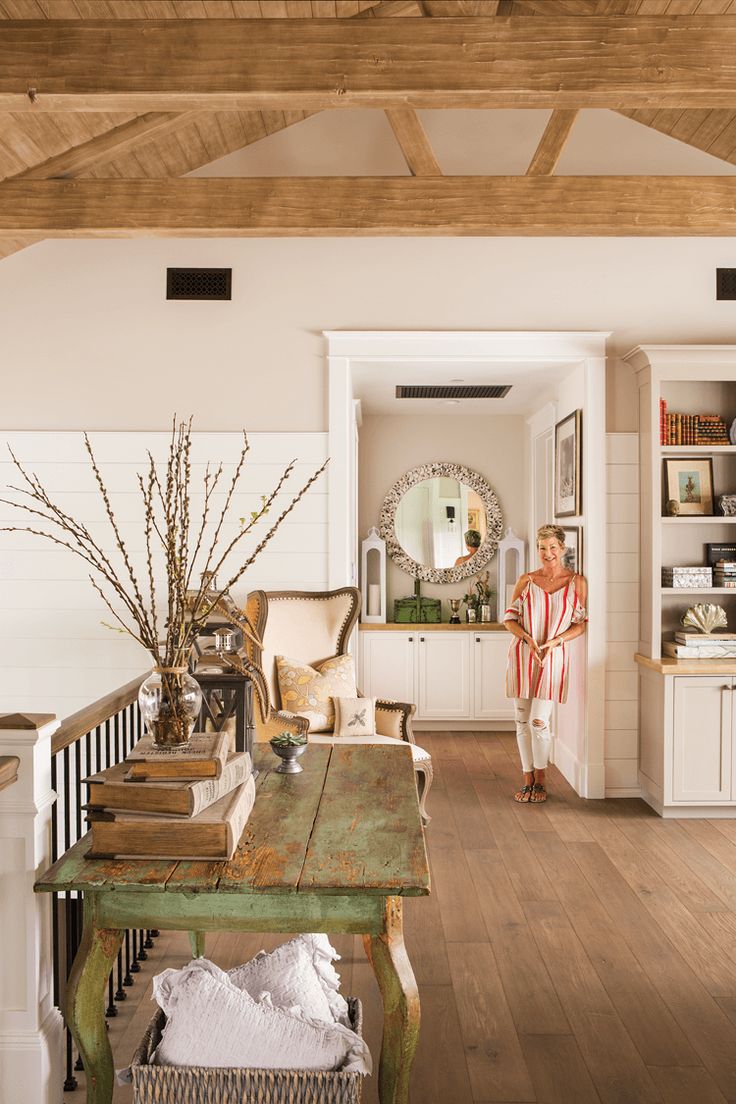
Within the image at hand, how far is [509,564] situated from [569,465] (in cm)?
173

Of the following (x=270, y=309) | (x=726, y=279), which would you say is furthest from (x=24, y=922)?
(x=726, y=279)

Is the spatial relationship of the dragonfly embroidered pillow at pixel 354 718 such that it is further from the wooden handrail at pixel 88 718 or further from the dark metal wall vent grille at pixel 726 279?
the dark metal wall vent grille at pixel 726 279

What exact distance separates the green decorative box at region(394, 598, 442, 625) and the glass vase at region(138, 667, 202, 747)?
4952 mm

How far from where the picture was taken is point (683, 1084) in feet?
7.63

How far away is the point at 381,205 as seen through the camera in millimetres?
4016

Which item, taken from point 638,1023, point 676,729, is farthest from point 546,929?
point 676,729

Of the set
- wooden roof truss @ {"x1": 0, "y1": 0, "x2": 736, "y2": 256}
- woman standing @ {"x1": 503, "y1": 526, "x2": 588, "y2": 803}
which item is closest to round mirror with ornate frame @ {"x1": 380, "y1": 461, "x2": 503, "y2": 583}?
woman standing @ {"x1": 503, "y1": 526, "x2": 588, "y2": 803}

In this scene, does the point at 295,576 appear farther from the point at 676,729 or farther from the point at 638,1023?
the point at 638,1023

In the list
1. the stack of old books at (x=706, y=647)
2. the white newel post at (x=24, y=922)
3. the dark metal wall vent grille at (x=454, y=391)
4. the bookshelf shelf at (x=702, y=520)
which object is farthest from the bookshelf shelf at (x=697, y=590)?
the white newel post at (x=24, y=922)

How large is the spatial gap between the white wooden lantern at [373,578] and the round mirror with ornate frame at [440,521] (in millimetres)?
208

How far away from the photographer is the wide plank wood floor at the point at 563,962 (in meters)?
2.38

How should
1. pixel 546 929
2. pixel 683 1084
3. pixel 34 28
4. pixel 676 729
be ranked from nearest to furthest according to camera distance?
pixel 683 1084, pixel 34 28, pixel 546 929, pixel 676 729

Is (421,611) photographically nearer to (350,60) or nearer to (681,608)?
(681,608)

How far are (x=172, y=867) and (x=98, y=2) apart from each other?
360 centimetres
